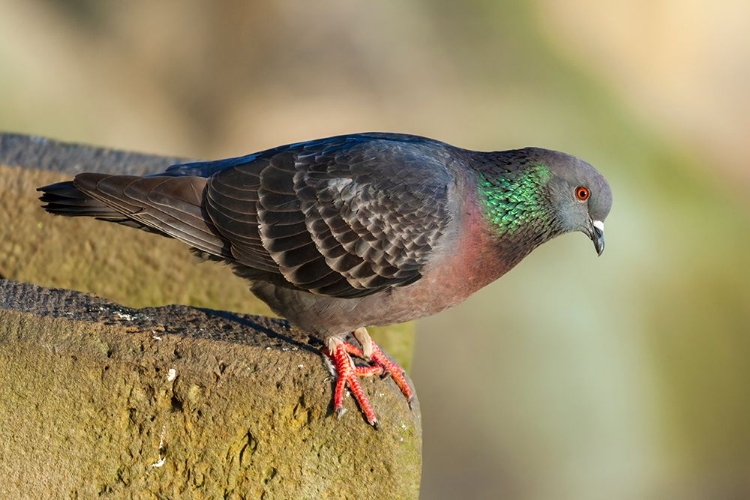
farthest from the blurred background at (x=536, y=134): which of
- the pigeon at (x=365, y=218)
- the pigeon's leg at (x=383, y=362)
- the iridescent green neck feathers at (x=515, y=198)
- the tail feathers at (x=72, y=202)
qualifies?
the tail feathers at (x=72, y=202)

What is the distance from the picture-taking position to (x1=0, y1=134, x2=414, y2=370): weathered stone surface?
670 cm

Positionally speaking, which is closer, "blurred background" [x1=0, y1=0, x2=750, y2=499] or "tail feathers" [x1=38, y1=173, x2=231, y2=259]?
"tail feathers" [x1=38, y1=173, x2=231, y2=259]

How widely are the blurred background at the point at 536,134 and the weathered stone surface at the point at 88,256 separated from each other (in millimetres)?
3031

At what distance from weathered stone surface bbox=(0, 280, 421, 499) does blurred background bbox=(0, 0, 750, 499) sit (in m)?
4.60

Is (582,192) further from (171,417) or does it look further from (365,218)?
(171,417)

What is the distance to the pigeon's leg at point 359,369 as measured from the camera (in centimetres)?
460

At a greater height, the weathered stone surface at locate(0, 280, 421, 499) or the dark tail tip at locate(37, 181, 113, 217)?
the dark tail tip at locate(37, 181, 113, 217)

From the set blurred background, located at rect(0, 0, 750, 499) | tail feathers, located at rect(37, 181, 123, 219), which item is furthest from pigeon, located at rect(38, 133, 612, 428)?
blurred background, located at rect(0, 0, 750, 499)

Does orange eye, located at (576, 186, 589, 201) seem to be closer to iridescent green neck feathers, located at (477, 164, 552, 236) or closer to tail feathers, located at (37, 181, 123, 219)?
iridescent green neck feathers, located at (477, 164, 552, 236)

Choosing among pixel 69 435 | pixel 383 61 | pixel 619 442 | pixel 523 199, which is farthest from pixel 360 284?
pixel 383 61

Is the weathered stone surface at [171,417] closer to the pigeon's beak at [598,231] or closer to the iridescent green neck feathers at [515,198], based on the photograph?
the iridescent green neck feathers at [515,198]

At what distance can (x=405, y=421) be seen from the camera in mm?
4668

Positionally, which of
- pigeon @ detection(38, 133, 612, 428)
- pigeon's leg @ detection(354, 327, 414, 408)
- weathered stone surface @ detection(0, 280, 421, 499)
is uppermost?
pigeon @ detection(38, 133, 612, 428)

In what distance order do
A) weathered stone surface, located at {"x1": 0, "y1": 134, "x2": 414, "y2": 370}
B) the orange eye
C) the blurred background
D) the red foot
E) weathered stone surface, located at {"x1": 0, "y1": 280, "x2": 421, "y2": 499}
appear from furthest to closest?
the blurred background, weathered stone surface, located at {"x1": 0, "y1": 134, "x2": 414, "y2": 370}, the orange eye, the red foot, weathered stone surface, located at {"x1": 0, "y1": 280, "x2": 421, "y2": 499}
